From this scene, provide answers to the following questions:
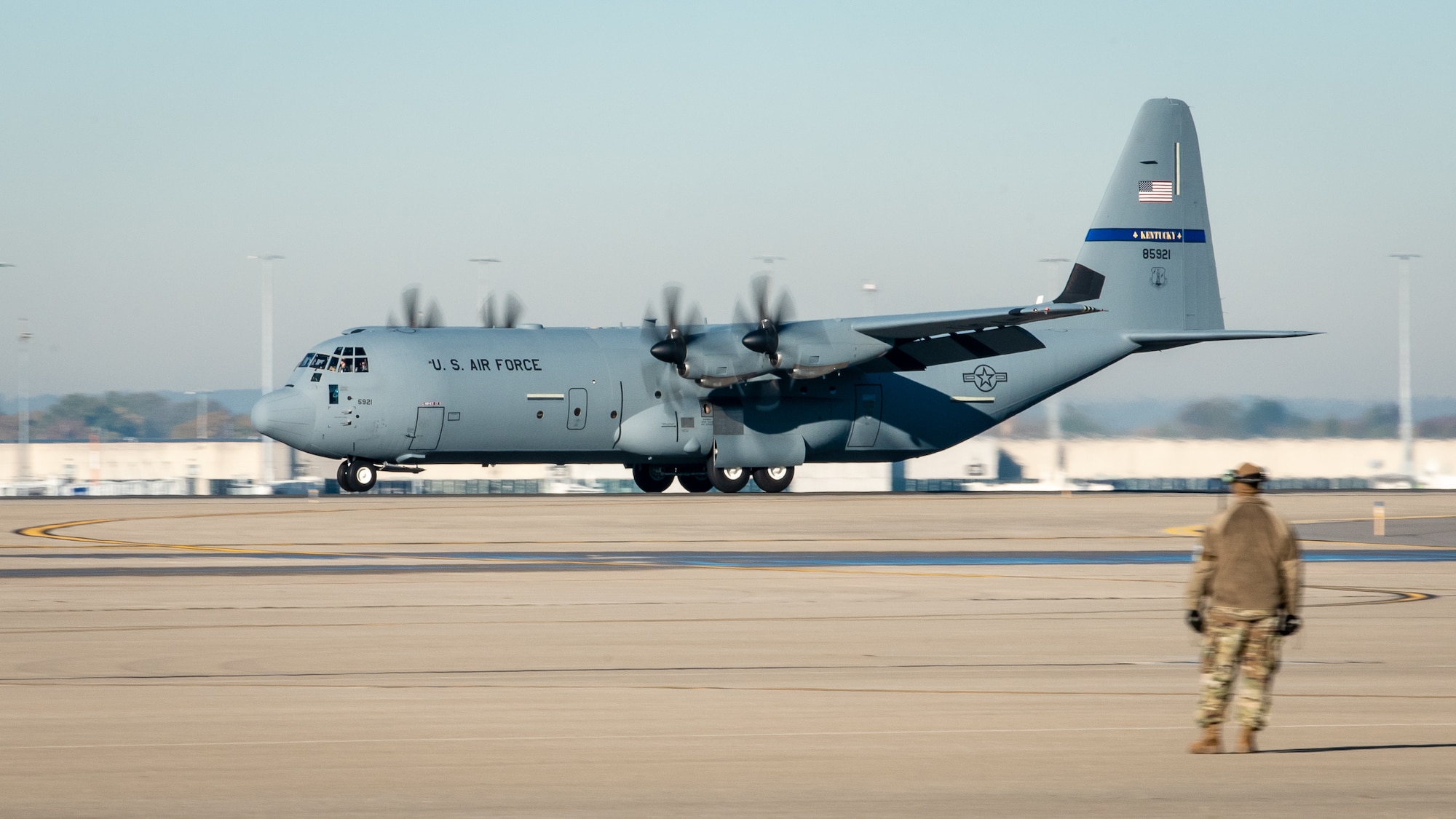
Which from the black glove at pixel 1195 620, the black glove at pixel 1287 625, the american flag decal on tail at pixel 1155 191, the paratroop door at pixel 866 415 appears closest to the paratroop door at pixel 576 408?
the paratroop door at pixel 866 415

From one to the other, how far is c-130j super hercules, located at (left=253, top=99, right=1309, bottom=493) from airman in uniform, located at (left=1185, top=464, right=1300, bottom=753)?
101 feet

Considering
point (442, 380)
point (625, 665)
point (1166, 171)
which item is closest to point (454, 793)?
point (625, 665)

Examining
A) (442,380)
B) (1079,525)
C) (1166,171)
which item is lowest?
(1079,525)

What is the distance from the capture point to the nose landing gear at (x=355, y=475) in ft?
137

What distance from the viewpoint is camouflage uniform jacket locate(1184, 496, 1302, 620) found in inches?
379

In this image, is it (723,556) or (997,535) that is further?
(997,535)

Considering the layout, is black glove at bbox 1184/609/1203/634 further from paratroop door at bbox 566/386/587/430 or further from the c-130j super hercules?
paratroop door at bbox 566/386/587/430

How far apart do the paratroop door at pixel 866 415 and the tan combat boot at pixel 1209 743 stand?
115 ft

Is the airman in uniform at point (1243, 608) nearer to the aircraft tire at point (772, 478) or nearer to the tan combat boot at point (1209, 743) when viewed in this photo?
the tan combat boot at point (1209, 743)

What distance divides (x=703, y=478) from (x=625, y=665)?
108 ft

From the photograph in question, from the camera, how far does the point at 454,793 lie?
834 cm

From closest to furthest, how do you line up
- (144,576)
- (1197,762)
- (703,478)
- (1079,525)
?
(1197,762), (144,576), (1079,525), (703,478)

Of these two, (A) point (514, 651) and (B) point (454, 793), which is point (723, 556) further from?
(B) point (454, 793)

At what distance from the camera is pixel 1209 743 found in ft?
30.8
